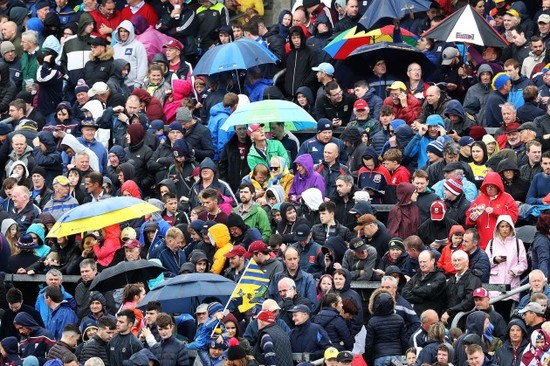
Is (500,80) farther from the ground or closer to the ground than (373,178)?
closer to the ground

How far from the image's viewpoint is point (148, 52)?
1369 inches

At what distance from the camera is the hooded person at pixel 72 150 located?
3094 centimetres

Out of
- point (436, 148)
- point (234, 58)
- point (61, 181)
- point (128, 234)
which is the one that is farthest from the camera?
point (234, 58)

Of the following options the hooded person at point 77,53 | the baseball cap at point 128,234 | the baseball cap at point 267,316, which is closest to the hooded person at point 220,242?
the baseball cap at point 128,234

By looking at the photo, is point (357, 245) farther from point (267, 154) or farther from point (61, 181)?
point (61, 181)

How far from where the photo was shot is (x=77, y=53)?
114 ft

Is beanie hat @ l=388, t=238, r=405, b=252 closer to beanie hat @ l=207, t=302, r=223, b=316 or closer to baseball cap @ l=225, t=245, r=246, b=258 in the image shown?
baseball cap @ l=225, t=245, r=246, b=258

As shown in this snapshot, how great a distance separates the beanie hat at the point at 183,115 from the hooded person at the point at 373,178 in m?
3.25

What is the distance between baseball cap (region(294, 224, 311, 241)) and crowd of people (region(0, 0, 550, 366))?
0.09 meters

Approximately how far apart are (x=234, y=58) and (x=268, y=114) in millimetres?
2647

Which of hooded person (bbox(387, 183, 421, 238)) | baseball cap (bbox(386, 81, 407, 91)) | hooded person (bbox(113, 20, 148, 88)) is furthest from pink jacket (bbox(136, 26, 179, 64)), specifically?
hooded person (bbox(387, 183, 421, 238))

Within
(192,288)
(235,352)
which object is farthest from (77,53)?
(235,352)

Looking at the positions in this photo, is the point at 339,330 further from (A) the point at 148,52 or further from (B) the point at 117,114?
(A) the point at 148,52

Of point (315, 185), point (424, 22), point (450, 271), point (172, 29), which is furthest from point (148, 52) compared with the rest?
point (450, 271)
